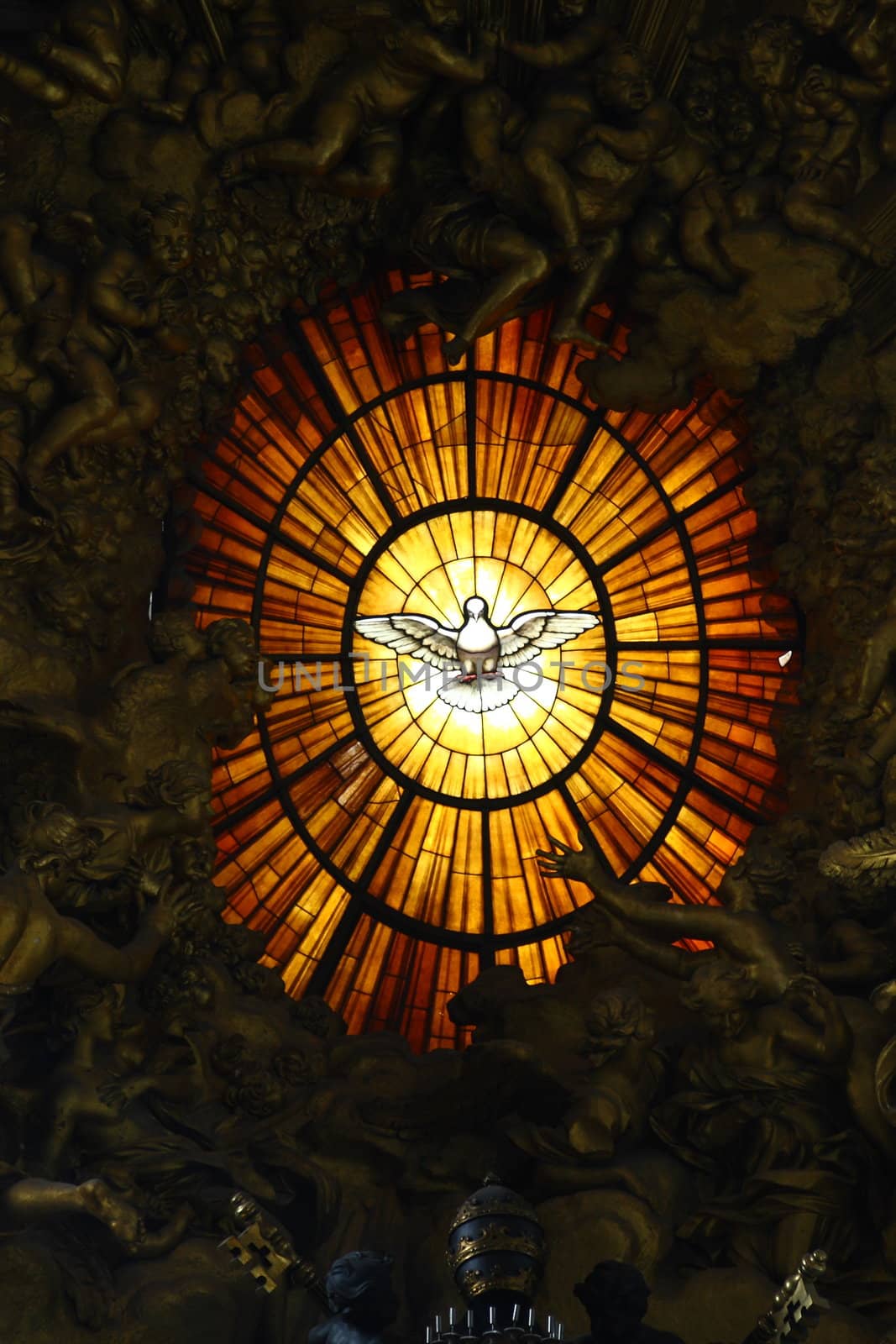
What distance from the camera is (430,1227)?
832 centimetres

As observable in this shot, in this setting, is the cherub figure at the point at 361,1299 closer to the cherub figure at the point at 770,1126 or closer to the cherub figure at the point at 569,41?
the cherub figure at the point at 770,1126

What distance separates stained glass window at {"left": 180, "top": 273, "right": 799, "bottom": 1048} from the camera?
9789 mm

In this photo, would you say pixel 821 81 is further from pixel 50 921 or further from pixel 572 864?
pixel 50 921

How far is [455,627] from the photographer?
9.98 m

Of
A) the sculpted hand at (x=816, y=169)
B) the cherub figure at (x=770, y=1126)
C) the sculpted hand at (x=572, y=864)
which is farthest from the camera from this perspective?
the sculpted hand at (x=816, y=169)

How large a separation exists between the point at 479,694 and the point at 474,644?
288mm

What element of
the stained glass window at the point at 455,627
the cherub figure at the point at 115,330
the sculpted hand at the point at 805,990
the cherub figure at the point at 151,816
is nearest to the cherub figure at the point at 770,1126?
the sculpted hand at the point at 805,990

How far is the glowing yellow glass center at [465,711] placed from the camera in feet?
32.8

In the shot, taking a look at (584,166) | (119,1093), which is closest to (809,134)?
(584,166)

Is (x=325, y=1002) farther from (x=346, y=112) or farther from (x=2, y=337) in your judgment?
(x=346, y=112)

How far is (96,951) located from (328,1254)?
5.53 ft

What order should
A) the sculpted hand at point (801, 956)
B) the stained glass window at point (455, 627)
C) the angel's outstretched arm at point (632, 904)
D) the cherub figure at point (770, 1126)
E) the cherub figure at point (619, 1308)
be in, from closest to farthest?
1. the cherub figure at point (619, 1308)
2. the cherub figure at point (770, 1126)
3. the sculpted hand at point (801, 956)
4. the angel's outstretched arm at point (632, 904)
5. the stained glass window at point (455, 627)

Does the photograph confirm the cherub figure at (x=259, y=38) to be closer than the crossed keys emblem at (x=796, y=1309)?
No

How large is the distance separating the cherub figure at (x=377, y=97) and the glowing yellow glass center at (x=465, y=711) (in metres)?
2.00
